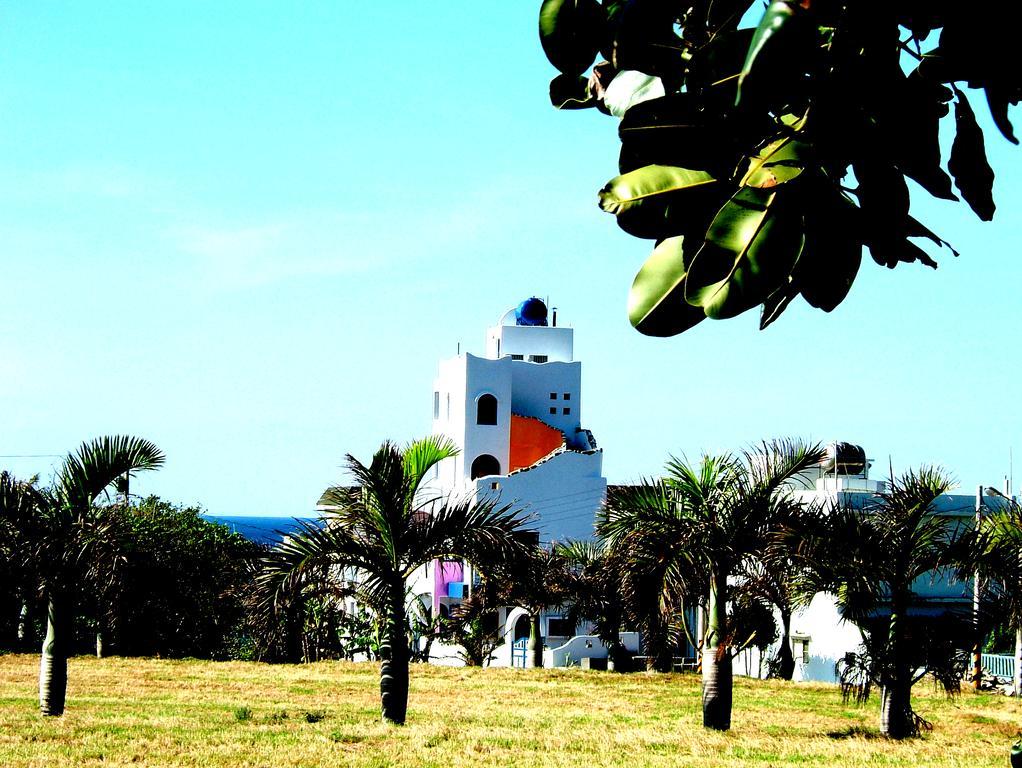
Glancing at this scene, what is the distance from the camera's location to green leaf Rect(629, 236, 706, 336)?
128 centimetres

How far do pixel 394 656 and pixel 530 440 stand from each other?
40291mm

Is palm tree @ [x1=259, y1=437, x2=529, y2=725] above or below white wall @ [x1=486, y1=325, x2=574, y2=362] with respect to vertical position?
below

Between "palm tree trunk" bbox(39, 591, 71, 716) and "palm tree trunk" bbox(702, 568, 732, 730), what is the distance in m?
7.04

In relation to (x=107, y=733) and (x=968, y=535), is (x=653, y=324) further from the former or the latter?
(x=968, y=535)

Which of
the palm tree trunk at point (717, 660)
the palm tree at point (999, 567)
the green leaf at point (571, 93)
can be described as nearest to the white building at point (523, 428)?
the palm tree trunk at point (717, 660)

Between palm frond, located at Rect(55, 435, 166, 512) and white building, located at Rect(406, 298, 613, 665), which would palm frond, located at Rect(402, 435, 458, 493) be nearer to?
palm frond, located at Rect(55, 435, 166, 512)

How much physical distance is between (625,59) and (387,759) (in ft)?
35.6

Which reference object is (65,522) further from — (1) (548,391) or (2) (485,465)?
(1) (548,391)

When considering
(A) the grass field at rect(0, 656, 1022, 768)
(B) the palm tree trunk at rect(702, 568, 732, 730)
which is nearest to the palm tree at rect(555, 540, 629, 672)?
(A) the grass field at rect(0, 656, 1022, 768)

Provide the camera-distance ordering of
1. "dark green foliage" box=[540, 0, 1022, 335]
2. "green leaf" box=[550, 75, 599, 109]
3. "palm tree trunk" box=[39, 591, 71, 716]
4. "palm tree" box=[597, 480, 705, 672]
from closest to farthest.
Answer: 1. "dark green foliage" box=[540, 0, 1022, 335]
2. "green leaf" box=[550, 75, 599, 109]
3. "palm tree" box=[597, 480, 705, 672]
4. "palm tree trunk" box=[39, 591, 71, 716]

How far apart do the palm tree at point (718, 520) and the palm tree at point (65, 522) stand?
536 cm

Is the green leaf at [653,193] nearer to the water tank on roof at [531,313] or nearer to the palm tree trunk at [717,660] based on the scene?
the palm tree trunk at [717,660]

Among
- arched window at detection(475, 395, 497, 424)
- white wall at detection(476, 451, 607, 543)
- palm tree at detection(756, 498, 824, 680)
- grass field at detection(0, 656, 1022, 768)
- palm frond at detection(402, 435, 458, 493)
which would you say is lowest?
grass field at detection(0, 656, 1022, 768)

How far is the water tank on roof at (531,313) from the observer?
57.6m
